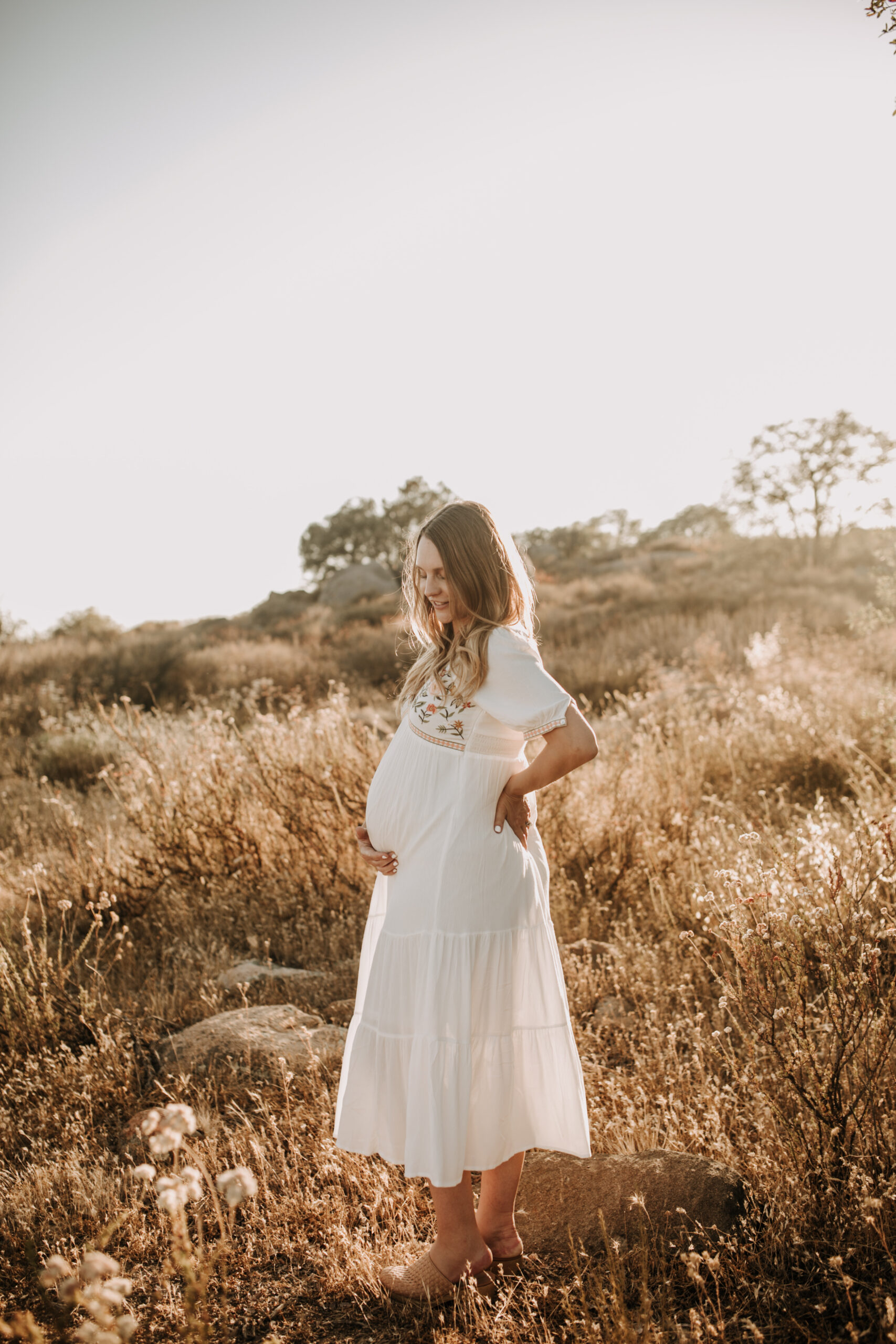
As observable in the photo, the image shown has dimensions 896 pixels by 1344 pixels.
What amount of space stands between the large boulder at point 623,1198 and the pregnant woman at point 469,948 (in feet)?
0.67

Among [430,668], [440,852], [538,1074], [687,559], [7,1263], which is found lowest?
[7,1263]

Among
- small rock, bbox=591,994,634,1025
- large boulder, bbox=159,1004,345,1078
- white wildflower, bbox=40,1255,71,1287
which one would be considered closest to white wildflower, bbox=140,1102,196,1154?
white wildflower, bbox=40,1255,71,1287

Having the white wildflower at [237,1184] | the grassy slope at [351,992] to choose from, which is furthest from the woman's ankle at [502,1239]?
the white wildflower at [237,1184]

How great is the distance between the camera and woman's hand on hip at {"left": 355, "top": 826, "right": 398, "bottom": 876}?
2.38m

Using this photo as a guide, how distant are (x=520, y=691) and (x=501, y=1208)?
4.86 ft

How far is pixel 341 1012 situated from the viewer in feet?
12.5

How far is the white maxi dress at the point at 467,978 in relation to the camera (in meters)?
2.09

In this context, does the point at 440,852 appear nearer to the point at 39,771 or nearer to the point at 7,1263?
the point at 7,1263

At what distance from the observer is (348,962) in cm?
427

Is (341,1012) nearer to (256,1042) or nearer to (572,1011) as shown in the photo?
(256,1042)

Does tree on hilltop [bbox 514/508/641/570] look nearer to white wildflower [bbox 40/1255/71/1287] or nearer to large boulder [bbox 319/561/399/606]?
large boulder [bbox 319/561/399/606]

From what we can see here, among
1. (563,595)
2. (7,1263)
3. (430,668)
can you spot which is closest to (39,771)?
(7,1263)

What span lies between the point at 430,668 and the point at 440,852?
541 millimetres

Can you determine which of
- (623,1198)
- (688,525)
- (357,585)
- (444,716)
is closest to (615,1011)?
(623,1198)
